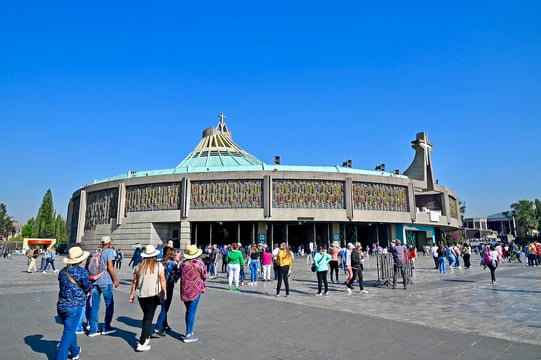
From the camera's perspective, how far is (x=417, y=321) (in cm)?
719

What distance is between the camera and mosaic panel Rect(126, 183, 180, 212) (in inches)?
1435

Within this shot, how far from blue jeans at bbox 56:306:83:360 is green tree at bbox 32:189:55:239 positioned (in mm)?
95661

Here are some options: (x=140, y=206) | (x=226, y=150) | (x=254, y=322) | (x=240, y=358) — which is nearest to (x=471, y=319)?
(x=254, y=322)

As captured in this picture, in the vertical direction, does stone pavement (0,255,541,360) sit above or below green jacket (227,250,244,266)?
below

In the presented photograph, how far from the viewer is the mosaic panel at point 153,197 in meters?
36.5

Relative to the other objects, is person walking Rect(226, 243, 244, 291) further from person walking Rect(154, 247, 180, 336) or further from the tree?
the tree

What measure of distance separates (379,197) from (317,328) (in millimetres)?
34263

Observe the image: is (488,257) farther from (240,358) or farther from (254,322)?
(240,358)

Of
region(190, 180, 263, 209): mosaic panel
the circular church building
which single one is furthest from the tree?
region(190, 180, 263, 209): mosaic panel

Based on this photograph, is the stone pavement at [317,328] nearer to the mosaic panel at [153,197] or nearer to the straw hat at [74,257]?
the straw hat at [74,257]

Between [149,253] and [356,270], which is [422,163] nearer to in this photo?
[356,270]

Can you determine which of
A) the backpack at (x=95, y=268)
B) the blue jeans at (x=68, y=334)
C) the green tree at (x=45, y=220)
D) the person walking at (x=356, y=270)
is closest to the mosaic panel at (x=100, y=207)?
the person walking at (x=356, y=270)

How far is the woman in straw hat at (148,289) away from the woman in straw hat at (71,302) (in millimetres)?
776

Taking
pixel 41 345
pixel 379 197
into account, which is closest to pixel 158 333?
pixel 41 345
